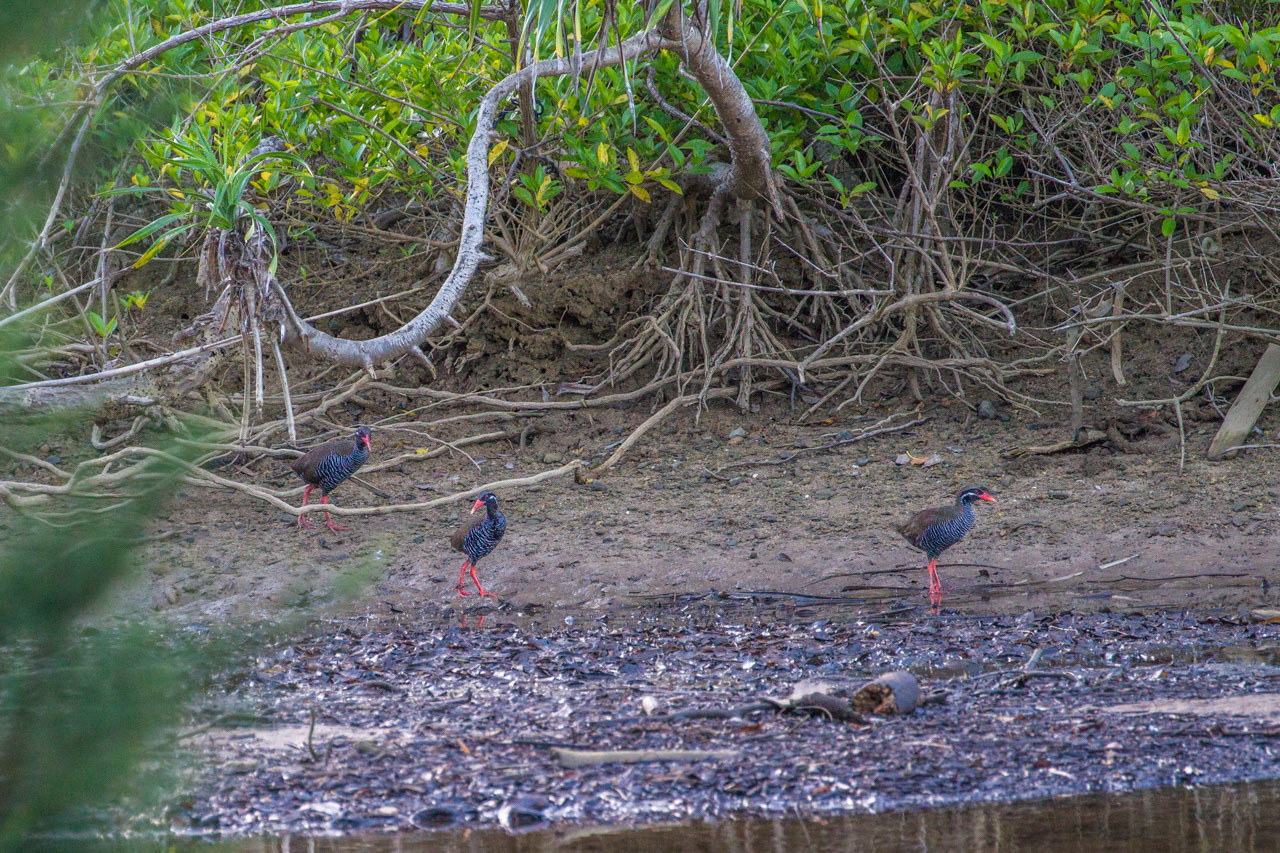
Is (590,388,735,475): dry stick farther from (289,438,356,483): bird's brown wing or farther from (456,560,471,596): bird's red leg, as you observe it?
(289,438,356,483): bird's brown wing

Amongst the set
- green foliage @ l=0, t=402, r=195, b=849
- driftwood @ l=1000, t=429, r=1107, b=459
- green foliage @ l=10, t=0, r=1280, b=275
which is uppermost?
green foliage @ l=10, t=0, r=1280, b=275

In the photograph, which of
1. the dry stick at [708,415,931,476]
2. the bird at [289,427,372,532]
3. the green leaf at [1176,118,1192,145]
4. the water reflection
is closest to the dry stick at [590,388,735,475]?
the dry stick at [708,415,931,476]

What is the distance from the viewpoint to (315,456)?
8.13 metres

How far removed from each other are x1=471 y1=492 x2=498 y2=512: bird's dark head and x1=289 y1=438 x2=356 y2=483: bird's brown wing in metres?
1.02

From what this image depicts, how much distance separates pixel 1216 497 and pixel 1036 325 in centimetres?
270

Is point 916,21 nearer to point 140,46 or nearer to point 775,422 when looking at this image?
point 775,422

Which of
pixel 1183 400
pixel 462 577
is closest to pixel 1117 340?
pixel 1183 400

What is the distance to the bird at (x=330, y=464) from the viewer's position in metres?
8.12

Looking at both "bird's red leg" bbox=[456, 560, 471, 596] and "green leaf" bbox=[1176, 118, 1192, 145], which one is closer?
"green leaf" bbox=[1176, 118, 1192, 145]

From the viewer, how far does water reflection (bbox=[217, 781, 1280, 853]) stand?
3.57m

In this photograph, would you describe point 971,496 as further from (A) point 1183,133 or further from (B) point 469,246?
(B) point 469,246

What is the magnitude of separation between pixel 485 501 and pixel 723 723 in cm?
324

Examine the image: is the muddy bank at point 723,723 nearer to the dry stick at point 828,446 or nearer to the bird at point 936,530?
the bird at point 936,530

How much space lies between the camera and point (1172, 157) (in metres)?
7.77
